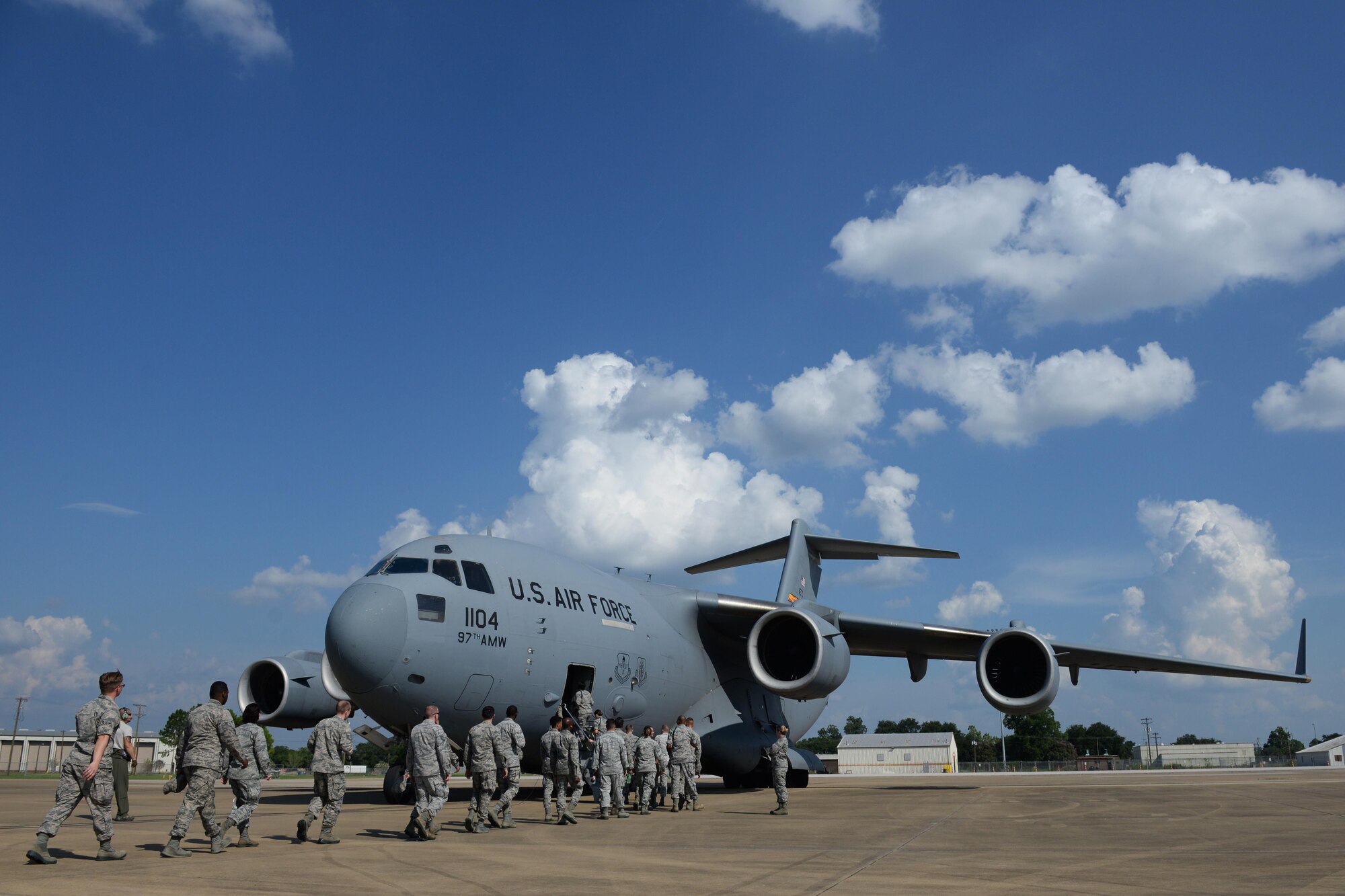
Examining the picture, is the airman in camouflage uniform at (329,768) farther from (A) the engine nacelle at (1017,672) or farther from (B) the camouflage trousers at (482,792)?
(A) the engine nacelle at (1017,672)

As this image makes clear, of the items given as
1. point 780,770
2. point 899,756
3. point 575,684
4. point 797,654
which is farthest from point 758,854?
point 899,756

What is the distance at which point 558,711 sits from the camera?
1395 cm

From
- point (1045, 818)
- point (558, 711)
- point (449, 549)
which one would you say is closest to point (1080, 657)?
point (1045, 818)

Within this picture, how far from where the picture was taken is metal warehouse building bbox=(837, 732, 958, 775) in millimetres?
63094

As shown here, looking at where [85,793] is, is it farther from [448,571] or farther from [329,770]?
[448,571]

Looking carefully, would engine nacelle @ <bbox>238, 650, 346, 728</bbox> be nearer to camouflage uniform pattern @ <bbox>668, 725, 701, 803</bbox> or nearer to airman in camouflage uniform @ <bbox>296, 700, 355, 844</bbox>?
camouflage uniform pattern @ <bbox>668, 725, 701, 803</bbox>

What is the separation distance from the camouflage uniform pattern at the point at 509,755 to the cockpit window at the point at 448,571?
254 cm

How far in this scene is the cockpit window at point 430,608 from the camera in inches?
482

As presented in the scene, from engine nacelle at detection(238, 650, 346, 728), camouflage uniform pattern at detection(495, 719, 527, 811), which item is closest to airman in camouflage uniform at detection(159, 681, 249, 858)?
camouflage uniform pattern at detection(495, 719, 527, 811)

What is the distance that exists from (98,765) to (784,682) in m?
11.1

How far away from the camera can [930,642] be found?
2042 cm

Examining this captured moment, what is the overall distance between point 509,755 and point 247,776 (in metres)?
2.96

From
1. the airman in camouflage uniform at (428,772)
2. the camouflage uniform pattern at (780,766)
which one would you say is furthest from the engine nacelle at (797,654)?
the airman in camouflage uniform at (428,772)

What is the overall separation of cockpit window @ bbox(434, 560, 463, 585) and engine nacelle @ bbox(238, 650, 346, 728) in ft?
16.7
